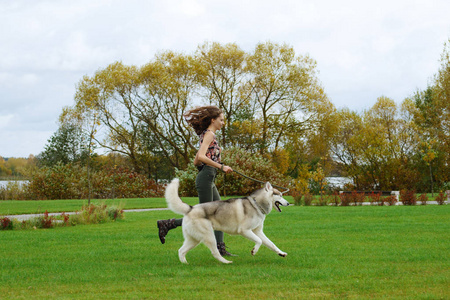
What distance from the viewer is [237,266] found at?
6770 millimetres

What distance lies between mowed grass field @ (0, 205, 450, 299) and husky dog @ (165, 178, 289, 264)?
0.36 metres

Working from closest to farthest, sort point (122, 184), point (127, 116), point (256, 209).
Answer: point (256, 209), point (122, 184), point (127, 116)

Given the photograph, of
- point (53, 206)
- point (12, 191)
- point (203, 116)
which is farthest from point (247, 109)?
point (203, 116)

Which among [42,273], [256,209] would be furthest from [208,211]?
[42,273]

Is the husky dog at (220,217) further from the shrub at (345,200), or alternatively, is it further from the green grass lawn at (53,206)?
the shrub at (345,200)

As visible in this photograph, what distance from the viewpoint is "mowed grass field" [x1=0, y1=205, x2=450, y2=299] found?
5.23 m

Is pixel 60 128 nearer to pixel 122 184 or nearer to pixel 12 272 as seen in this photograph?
pixel 122 184

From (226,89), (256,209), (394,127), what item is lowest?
(256,209)

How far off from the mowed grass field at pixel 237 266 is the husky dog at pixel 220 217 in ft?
1.19

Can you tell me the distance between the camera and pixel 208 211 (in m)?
6.88

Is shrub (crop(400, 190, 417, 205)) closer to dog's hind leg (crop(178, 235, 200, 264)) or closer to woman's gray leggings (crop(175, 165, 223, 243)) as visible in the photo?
woman's gray leggings (crop(175, 165, 223, 243))

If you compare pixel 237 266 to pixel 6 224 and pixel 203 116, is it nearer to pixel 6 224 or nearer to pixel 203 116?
pixel 203 116

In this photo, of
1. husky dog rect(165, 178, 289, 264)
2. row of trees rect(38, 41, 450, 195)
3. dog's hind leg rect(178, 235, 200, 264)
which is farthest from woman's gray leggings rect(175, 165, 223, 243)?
row of trees rect(38, 41, 450, 195)

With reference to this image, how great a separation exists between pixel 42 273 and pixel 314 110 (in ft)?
122
